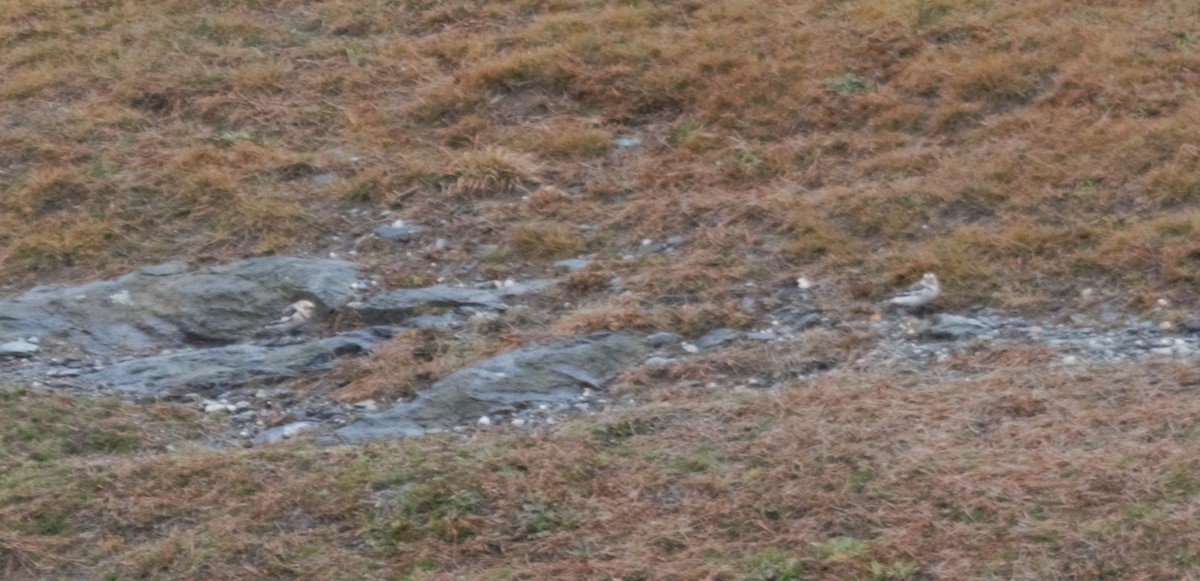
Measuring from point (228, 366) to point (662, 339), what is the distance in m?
2.02

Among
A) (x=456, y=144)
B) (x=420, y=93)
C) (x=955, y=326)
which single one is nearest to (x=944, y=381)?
(x=955, y=326)

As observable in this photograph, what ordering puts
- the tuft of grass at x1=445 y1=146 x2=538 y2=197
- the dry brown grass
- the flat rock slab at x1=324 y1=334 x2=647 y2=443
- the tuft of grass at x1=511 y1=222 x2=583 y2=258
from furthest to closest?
1. the tuft of grass at x1=445 y1=146 x2=538 y2=197
2. the tuft of grass at x1=511 y1=222 x2=583 y2=258
3. the flat rock slab at x1=324 y1=334 x2=647 y2=443
4. the dry brown grass

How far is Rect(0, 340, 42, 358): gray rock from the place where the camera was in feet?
23.3

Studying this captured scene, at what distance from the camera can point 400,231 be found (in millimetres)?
8414

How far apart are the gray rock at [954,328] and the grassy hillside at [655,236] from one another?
0.25m

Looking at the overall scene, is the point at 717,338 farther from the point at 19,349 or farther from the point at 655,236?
the point at 19,349

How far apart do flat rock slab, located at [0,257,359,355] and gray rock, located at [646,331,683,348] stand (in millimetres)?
1756

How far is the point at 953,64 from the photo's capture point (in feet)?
29.7

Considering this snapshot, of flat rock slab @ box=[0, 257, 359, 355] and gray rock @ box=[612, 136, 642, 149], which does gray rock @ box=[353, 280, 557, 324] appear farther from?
gray rock @ box=[612, 136, 642, 149]

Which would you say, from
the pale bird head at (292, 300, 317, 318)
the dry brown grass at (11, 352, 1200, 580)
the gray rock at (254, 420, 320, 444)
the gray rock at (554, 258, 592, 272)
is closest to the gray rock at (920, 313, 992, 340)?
the dry brown grass at (11, 352, 1200, 580)

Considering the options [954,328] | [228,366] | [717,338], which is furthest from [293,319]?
[954,328]

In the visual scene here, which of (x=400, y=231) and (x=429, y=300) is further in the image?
(x=400, y=231)

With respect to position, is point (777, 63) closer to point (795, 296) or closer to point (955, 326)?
point (795, 296)

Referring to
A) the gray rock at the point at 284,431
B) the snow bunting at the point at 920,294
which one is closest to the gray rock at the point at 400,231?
the gray rock at the point at 284,431
